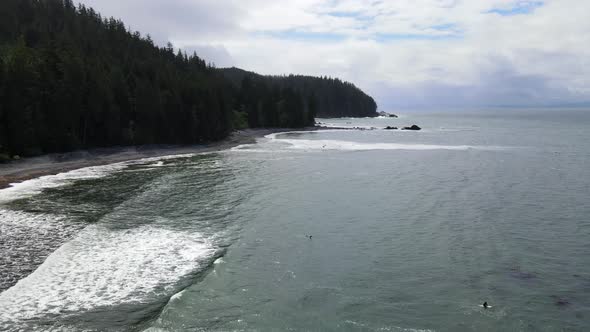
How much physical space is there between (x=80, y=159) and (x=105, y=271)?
57.2 metres

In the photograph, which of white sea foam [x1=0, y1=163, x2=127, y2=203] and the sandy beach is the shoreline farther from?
white sea foam [x1=0, y1=163, x2=127, y2=203]

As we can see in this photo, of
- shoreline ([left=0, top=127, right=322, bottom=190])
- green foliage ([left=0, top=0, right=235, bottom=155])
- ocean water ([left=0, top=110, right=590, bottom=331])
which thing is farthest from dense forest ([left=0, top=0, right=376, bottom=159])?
ocean water ([left=0, top=110, right=590, bottom=331])

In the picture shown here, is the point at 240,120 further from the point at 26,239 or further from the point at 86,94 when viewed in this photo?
the point at 26,239

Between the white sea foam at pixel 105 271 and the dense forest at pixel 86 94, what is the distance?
46.4 m

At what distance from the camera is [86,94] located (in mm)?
82938

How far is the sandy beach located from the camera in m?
57.2

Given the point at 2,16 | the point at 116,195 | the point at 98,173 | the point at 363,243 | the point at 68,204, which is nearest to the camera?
the point at 363,243

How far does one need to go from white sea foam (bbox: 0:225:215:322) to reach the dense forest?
1825 inches

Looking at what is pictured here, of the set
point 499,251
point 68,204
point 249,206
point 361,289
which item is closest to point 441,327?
point 361,289

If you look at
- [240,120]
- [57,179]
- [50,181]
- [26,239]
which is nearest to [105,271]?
[26,239]

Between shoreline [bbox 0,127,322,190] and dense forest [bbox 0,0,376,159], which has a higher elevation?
dense forest [bbox 0,0,376,159]

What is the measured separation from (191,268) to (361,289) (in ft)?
31.4

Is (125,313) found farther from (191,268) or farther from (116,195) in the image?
(116,195)

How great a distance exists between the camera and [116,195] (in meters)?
45.8
